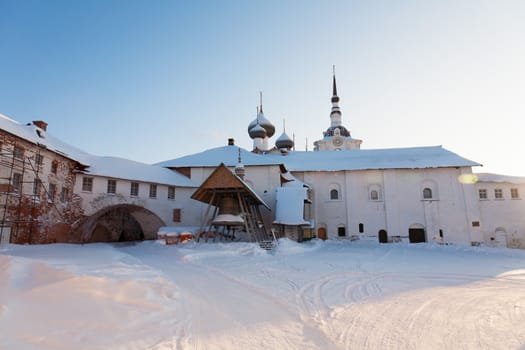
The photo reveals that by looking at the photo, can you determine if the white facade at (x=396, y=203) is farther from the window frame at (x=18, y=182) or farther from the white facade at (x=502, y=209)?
the window frame at (x=18, y=182)

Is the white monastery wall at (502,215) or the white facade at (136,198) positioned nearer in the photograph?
the white facade at (136,198)

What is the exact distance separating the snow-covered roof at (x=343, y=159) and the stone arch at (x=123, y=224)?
5278 mm

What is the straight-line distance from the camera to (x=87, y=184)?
22219mm

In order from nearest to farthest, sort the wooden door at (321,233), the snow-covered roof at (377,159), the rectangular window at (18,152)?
the rectangular window at (18,152) → the snow-covered roof at (377,159) → the wooden door at (321,233)

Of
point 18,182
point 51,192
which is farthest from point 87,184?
point 18,182

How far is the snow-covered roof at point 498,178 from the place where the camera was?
90.0 feet

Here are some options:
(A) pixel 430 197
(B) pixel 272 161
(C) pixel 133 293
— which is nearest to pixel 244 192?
(B) pixel 272 161

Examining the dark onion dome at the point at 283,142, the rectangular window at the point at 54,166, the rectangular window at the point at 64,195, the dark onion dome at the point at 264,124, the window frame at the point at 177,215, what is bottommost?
the window frame at the point at 177,215

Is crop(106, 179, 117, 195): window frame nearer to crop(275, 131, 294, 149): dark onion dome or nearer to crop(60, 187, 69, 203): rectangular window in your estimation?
crop(60, 187, 69, 203): rectangular window

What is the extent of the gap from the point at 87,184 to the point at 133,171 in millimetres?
3509

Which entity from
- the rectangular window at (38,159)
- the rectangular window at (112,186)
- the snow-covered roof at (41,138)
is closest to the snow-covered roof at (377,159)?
the rectangular window at (112,186)

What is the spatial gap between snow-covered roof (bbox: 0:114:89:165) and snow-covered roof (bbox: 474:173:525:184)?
31.6 m

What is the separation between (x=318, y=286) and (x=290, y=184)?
2062 centimetres

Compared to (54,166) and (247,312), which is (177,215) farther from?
(247,312)
